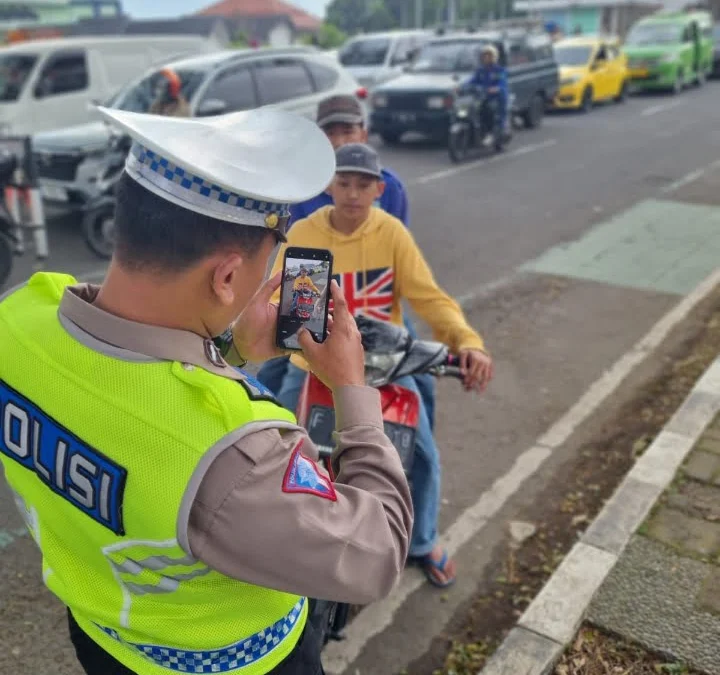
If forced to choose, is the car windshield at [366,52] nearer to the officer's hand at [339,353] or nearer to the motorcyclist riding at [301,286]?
the motorcyclist riding at [301,286]

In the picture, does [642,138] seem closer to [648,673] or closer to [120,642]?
[648,673]

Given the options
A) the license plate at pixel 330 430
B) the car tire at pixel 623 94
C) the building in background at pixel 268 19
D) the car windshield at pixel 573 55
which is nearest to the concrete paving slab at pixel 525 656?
the license plate at pixel 330 430

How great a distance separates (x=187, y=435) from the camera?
119 cm

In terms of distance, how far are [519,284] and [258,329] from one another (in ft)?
19.7

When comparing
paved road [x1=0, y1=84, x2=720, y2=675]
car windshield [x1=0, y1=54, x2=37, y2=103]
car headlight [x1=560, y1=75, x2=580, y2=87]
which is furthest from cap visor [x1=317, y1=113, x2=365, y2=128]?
car headlight [x1=560, y1=75, x2=580, y2=87]

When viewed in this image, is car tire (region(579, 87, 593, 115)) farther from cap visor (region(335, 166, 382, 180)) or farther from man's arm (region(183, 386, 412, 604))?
man's arm (region(183, 386, 412, 604))

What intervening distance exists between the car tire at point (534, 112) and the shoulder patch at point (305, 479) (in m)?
17.1

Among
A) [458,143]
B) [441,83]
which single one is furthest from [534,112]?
[458,143]

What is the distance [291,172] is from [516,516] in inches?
121

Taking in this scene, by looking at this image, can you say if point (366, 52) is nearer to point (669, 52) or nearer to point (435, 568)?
point (669, 52)

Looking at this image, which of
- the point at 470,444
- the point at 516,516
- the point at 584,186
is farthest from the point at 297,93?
the point at 516,516

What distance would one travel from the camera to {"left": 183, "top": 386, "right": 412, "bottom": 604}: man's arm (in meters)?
1.20

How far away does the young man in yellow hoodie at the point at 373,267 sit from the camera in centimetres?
302

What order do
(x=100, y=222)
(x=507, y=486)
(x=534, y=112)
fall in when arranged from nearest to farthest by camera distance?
1. (x=507, y=486)
2. (x=100, y=222)
3. (x=534, y=112)
